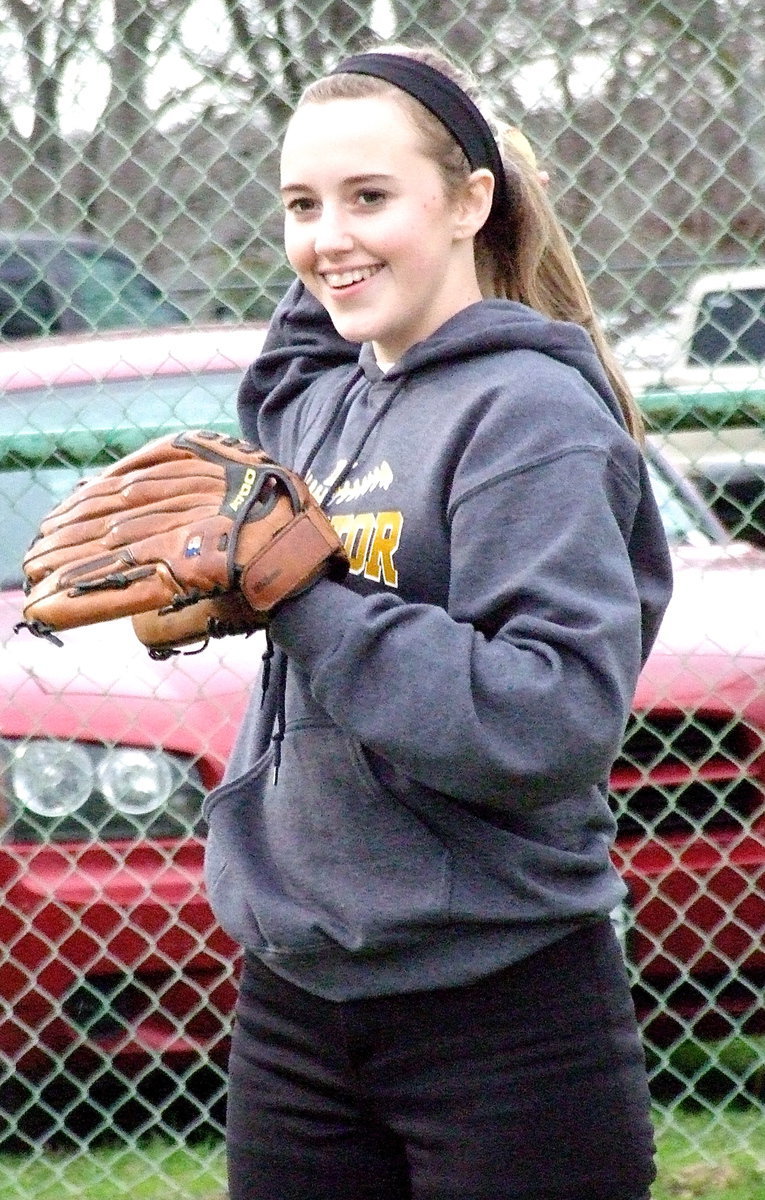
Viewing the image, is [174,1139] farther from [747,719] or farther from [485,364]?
[485,364]

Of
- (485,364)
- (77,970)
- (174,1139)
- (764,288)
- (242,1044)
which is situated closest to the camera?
(485,364)

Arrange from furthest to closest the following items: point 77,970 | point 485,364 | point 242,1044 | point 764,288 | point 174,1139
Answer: point 764,288
point 174,1139
point 77,970
point 242,1044
point 485,364

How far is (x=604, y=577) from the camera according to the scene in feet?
5.38

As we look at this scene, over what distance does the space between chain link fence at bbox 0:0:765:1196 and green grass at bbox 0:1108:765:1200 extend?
50 millimetres

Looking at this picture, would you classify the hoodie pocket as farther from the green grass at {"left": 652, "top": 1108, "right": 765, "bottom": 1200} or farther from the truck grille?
the green grass at {"left": 652, "top": 1108, "right": 765, "bottom": 1200}

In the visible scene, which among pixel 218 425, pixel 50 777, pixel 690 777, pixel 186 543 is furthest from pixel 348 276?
pixel 690 777

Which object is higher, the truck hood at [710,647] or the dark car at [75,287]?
the truck hood at [710,647]

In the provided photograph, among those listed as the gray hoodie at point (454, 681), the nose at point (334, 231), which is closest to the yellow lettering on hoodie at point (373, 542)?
the gray hoodie at point (454, 681)

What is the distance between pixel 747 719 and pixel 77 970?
1.41 metres

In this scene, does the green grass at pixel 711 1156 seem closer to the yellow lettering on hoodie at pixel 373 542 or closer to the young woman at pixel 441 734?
the young woman at pixel 441 734

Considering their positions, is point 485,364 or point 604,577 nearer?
point 604,577

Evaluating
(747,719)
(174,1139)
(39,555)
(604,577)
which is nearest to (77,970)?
(174,1139)

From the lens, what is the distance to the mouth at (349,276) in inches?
71.1

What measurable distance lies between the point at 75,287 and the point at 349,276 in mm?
2273
